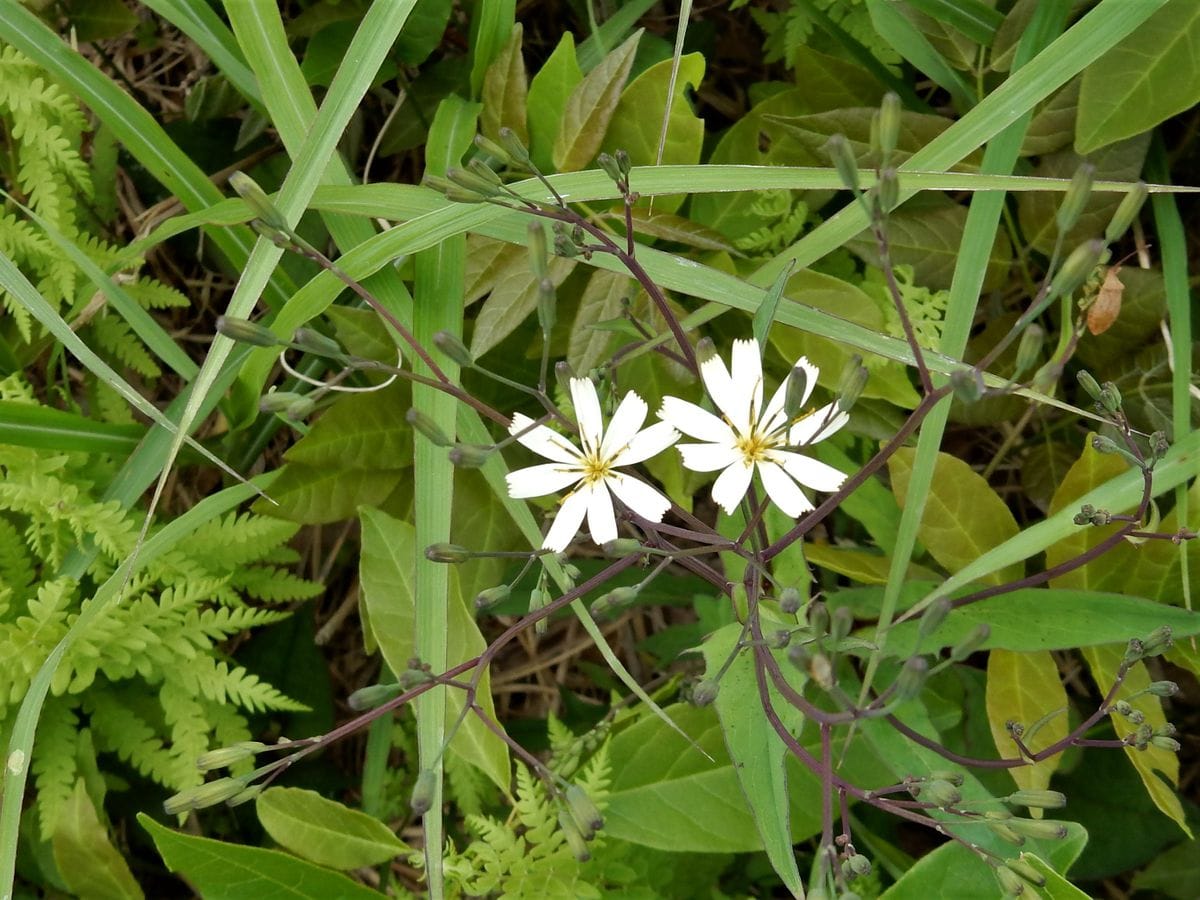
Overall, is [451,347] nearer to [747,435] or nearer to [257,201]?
[257,201]

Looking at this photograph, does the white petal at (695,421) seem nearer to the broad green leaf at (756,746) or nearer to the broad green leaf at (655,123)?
the broad green leaf at (756,746)

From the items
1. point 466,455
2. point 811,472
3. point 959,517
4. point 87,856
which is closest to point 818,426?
point 811,472

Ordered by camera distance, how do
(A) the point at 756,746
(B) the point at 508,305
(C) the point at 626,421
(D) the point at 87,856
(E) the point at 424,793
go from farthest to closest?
1. (D) the point at 87,856
2. (B) the point at 508,305
3. (A) the point at 756,746
4. (C) the point at 626,421
5. (E) the point at 424,793

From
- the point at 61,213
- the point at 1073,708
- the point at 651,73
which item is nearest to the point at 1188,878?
the point at 1073,708

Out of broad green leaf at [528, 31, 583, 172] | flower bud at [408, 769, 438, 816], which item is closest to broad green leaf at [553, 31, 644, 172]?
broad green leaf at [528, 31, 583, 172]

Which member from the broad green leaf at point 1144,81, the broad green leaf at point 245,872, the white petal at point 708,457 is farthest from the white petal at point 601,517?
the broad green leaf at point 1144,81

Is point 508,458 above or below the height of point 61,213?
below

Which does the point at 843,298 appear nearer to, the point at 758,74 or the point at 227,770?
the point at 758,74
